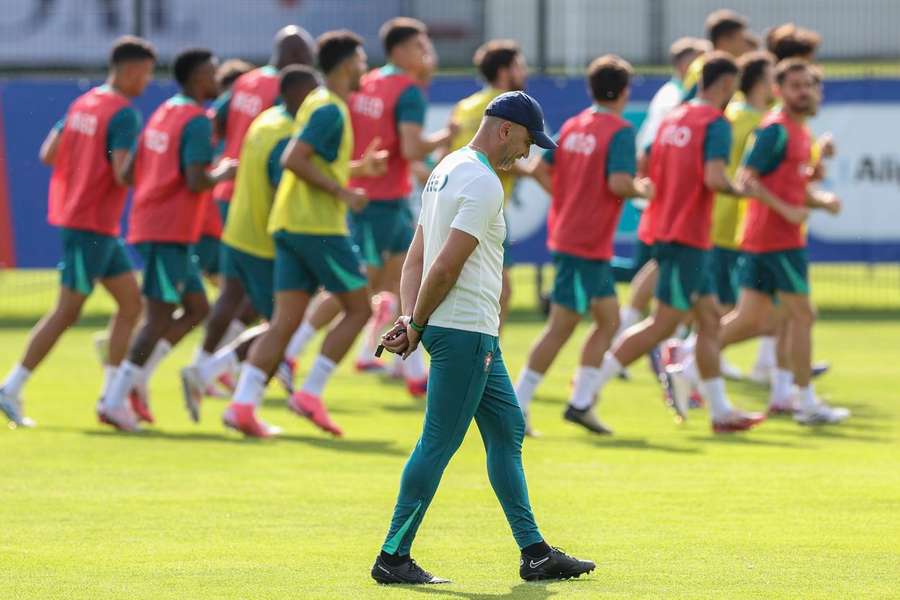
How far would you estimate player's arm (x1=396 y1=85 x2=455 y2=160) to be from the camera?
13.3 m

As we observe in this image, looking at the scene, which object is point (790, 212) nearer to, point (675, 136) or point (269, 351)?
point (675, 136)

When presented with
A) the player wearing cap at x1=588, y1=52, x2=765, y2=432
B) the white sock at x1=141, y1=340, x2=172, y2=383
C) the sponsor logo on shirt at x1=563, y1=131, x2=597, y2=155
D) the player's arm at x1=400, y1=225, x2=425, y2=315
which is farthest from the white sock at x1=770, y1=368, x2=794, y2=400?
the player's arm at x1=400, y1=225, x2=425, y2=315

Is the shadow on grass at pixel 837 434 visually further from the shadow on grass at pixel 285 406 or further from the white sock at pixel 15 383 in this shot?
the white sock at pixel 15 383

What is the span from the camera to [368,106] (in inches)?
544

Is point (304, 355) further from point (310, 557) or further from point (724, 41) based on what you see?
point (310, 557)

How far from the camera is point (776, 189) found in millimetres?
12367

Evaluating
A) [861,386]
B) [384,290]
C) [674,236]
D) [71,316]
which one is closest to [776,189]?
[674,236]

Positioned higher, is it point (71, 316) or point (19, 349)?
point (71, 316)

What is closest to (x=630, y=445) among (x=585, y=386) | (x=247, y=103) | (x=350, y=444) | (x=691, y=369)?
(x=585, y=386)

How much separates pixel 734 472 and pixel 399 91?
15.8ft

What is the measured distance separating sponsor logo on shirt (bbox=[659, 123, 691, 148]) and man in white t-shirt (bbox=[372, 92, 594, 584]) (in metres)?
4.90

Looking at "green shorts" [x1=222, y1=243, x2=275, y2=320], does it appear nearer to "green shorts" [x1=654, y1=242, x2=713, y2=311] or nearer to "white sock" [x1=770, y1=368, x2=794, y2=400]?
"green shorts" [x1=654, y1=242, x2=713, y2=311]

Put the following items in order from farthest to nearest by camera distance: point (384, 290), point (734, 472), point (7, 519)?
point (384, 290), point (734, 472), point (7, 519)

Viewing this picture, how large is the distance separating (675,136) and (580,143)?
653mm
